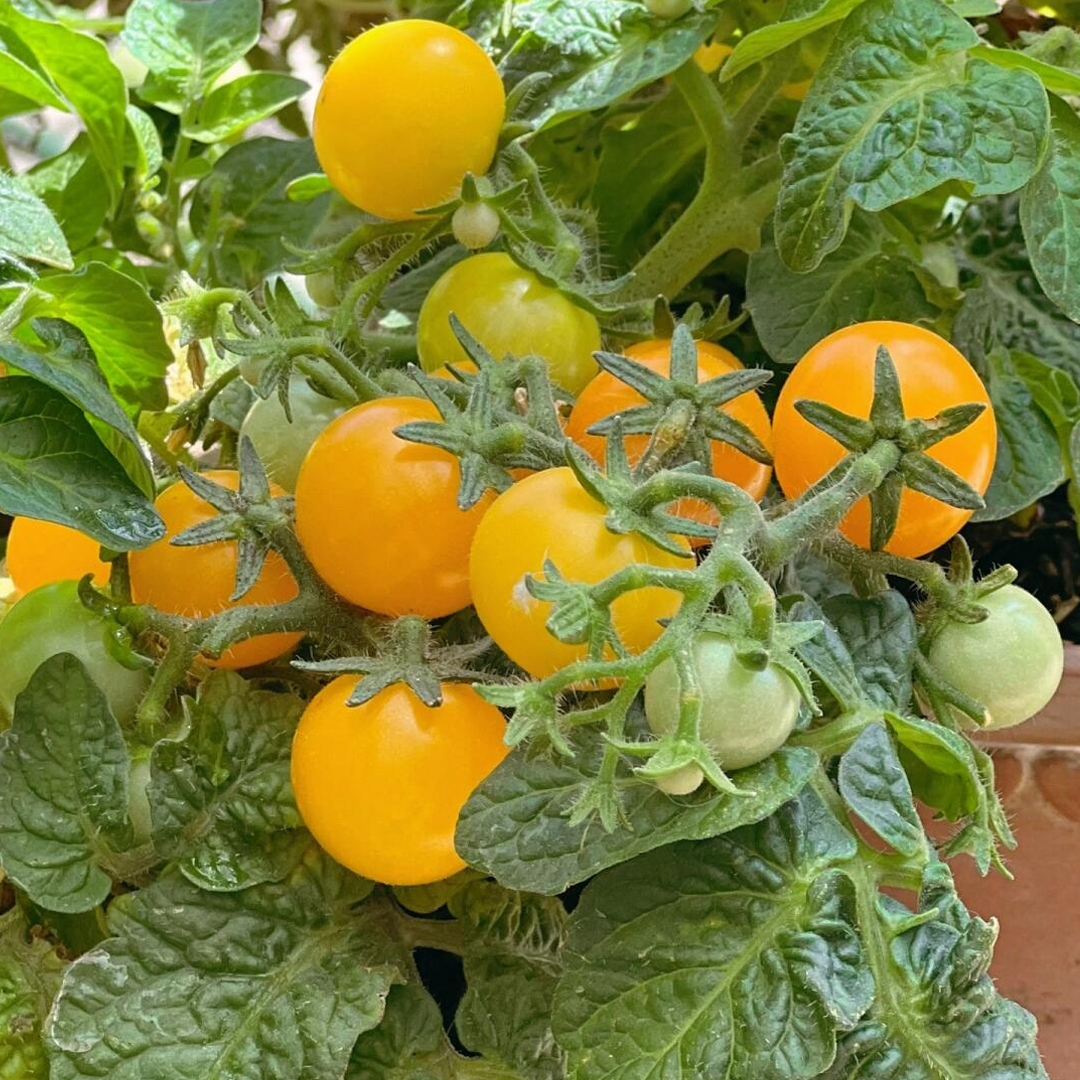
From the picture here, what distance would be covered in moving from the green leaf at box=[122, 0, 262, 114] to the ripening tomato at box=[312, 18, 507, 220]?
281 mm

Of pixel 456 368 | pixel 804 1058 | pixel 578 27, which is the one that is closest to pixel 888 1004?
pixel 804 1058

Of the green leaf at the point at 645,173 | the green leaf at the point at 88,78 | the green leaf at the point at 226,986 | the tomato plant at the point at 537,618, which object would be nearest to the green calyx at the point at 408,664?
the tomato plant at the point at 537,618

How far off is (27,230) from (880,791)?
424 mm

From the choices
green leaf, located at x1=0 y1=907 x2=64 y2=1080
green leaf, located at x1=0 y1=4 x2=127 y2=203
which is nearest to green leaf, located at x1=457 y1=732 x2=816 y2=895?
green leaf, located at x1=0 y1=907 x2=64 y2=1080

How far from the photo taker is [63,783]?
1.47 feet

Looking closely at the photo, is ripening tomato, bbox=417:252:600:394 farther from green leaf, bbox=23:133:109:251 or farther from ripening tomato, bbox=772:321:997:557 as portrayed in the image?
green leaf, bbox=23:133:109:251

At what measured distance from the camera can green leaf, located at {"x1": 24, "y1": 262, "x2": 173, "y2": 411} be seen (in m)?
0.52

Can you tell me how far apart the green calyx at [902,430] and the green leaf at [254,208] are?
47cm

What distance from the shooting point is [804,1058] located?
1.19ft

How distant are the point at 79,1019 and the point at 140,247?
53 cm

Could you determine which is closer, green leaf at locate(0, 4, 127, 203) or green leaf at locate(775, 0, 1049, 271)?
green leaf at locate(775, 0, 1049, 271)

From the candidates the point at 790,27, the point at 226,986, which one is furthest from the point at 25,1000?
the point at 790,27

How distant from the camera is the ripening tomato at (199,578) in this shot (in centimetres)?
46

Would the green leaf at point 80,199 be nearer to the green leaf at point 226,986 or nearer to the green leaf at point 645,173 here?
the green leaf at point 645,173
